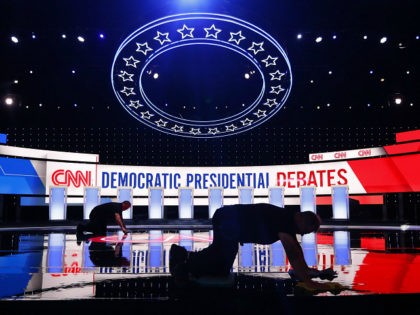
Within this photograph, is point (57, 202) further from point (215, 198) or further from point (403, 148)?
point (403, 148)

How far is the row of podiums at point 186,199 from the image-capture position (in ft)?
47.0

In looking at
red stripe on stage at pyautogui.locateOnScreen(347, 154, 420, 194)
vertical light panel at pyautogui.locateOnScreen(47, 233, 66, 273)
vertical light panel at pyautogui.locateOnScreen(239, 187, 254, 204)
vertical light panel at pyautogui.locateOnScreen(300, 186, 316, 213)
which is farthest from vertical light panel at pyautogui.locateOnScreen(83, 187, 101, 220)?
red stripe on stage at pyautogui.locateOnScreen(347, 154, 420, 194)

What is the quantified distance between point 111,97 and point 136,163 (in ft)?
9.72

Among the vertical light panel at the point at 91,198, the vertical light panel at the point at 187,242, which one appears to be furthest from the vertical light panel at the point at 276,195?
the vertical light panel at the point at 91,198

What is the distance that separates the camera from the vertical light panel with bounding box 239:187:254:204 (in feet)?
50.5

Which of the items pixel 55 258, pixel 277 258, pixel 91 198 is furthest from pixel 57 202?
pixel 277 258

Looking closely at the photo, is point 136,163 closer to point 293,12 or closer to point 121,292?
point 293,12

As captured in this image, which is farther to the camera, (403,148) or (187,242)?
(403,148)

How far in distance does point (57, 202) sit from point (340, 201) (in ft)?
33.9

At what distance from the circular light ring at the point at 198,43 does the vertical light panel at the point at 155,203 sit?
248 cm

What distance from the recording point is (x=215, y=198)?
1560 cm

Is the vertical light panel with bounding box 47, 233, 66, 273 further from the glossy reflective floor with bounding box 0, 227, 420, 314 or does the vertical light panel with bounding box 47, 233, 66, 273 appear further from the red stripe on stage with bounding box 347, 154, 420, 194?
the red stripe on stage with bounding box 347, 154, 420, 194

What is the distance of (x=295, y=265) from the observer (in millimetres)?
3607

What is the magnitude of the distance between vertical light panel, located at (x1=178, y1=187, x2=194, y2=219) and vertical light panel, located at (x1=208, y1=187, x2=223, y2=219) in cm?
75
